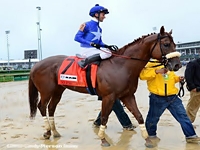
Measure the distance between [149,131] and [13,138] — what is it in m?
2.62

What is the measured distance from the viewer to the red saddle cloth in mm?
5740

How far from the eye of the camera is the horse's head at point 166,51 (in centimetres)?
497

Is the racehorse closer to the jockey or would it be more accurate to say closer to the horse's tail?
the jockey

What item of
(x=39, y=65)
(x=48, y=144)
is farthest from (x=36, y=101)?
(x=48, y=144)

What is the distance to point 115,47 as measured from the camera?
19.2 feet

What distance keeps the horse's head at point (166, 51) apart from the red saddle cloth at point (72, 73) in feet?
3.79

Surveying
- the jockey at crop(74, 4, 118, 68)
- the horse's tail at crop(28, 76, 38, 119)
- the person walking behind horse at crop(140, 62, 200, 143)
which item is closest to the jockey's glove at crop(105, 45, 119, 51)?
the jockey at crop(74, 4, 118, 68)

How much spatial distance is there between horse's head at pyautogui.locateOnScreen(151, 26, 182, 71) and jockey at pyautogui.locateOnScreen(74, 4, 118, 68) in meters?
0.91

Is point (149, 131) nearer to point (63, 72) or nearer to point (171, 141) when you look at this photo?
point (171, 141)

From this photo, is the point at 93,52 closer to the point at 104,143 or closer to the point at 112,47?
the point at 112,47

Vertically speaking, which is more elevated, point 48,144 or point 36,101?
point 36,101

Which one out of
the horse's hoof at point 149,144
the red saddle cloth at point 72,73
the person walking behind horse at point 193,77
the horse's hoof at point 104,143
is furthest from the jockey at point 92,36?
the horse's hoof at point 149,144

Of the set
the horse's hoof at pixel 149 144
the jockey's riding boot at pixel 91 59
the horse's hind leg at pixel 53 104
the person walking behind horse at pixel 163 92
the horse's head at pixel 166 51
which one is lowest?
the horse's hoof at pixel 149 144

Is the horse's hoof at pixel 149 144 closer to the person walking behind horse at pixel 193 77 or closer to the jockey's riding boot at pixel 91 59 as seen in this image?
the person walking behind horse at pixel 193 77
